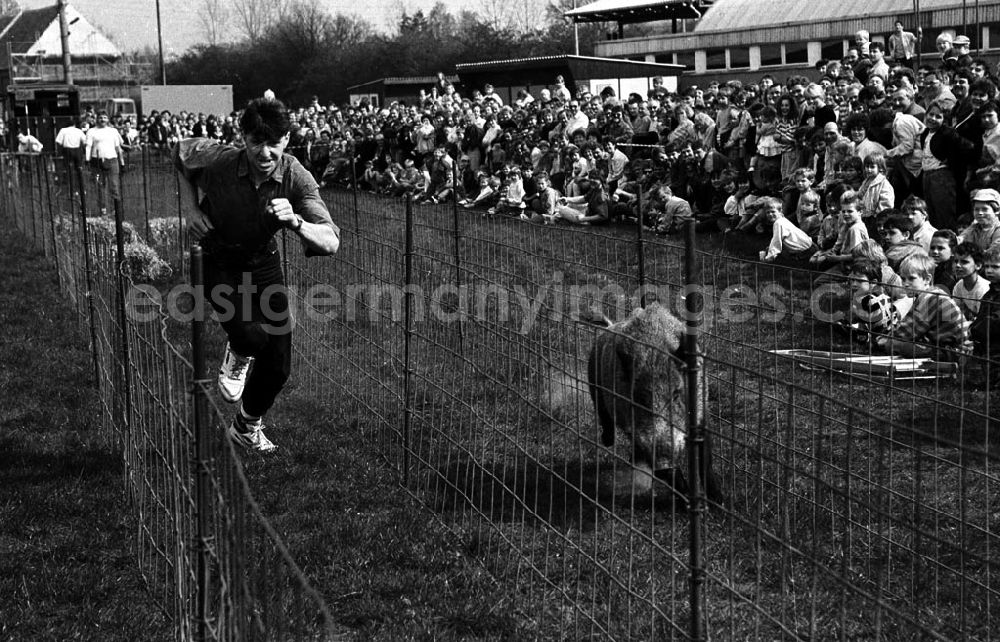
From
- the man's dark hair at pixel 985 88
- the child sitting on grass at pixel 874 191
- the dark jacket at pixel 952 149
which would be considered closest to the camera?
the dark jacket at pixel 952 149

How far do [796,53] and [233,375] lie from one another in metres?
41.2

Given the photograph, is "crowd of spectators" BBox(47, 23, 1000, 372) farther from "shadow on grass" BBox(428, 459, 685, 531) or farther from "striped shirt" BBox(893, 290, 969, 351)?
"shadow on grass" BBox(428, 459, 685, 531)

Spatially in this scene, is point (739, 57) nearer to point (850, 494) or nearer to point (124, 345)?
point (124, 345)

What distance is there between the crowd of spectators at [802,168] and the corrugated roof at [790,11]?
2063 cm

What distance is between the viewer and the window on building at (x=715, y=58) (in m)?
47.5

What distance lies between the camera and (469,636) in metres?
4.84

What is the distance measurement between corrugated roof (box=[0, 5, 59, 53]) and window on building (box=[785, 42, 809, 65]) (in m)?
63.9

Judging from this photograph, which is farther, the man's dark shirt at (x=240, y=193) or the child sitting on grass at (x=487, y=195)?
the child sitting on grass at (x=487, y=195)

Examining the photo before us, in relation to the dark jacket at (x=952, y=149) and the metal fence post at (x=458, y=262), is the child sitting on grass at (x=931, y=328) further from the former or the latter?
the dark jacket at (x=952, y=149)

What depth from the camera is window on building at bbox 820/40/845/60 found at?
41.6m

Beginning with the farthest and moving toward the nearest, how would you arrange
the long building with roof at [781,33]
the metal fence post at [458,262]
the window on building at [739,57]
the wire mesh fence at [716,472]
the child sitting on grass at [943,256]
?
the window on building at [739,57] < the long building with roof at [781,33] < the child sitting on grass at [943,256] < the metal fence post at [458,262] < the wire mesh fence at [716,472]

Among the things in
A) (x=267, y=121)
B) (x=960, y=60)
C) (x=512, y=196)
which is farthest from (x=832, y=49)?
(x=267, y=121)

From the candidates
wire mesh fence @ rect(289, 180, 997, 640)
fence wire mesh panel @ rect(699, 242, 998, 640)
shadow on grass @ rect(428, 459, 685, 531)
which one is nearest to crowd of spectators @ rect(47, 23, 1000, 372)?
fence wire mesh panel @ rect(699, 242, 998, 640)

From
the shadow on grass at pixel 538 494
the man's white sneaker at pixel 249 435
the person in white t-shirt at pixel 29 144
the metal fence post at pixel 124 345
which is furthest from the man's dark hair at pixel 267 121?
the person in white t-shirt at pixel 29 144
